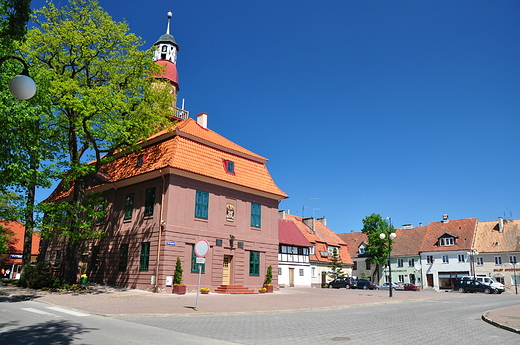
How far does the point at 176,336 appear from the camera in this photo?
1028 cm

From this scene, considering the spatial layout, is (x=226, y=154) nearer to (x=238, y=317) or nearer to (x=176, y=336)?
(x=238, y=317)

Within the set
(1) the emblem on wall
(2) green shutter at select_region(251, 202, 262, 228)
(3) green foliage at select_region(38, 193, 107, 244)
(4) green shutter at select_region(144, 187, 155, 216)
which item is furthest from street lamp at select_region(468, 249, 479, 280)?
(3) green foliage at select_region(38, 193, 107, 244)

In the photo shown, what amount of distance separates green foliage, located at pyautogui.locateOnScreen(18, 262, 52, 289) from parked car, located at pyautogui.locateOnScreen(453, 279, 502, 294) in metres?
37.9

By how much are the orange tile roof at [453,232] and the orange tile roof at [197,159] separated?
38913 millimetres

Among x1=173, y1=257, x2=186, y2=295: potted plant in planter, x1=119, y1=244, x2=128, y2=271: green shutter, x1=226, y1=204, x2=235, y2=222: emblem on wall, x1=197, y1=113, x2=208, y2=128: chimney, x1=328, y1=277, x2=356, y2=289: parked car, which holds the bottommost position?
x1=328, y1=277, x2=356, y2=289: parked car

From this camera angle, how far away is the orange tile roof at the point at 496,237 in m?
57.9

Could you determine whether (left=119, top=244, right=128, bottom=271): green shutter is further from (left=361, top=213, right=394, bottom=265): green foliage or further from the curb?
(left=361, top=213, right=394, bottom=265): green foliage

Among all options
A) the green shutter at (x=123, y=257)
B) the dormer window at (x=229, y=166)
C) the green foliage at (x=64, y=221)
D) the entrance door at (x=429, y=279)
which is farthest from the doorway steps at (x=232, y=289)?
the entrance door at (x=429, y=279)

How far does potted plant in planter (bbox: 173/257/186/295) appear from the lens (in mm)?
24562

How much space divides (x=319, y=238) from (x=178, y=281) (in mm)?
36802

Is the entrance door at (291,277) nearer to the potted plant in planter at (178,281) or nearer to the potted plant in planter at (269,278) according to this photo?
the potted plant in planter at (269,278)

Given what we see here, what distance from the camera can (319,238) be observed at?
2324 inches

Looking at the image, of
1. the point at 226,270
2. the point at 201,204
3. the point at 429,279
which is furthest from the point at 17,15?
the point at 429,279

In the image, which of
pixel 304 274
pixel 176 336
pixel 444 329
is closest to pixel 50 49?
pixel 176 336
